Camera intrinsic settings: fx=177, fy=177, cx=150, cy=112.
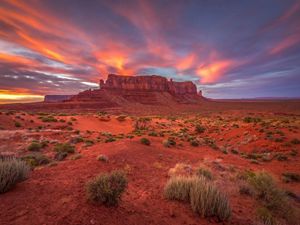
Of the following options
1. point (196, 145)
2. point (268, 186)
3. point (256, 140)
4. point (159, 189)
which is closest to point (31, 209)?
point (159, 189)

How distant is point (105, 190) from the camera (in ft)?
11.8

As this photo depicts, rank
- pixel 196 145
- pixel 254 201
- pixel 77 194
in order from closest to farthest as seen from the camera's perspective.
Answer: pixel 77 194 → pixel 254 201 → pixel 196 145

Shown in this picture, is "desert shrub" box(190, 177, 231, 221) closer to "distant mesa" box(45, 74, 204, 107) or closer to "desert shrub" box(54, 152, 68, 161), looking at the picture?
"desert shrub" box(54, 152, 68, 161)

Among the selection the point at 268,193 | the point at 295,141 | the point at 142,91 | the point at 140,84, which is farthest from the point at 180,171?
the point at 140,84

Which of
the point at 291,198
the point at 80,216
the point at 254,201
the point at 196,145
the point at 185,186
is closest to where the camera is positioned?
the point at 80,216

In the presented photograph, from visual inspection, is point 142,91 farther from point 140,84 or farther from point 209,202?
point 209,202

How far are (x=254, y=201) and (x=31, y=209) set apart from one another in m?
5.69

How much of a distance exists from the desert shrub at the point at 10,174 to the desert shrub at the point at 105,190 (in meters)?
1.87

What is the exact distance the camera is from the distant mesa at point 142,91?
11010 centimetres

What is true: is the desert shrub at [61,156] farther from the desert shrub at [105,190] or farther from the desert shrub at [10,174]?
the desert shrub at [105,190]

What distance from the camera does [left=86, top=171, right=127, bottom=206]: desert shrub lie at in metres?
3.61

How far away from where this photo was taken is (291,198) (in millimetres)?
6129

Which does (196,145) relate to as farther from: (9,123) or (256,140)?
(9,123)

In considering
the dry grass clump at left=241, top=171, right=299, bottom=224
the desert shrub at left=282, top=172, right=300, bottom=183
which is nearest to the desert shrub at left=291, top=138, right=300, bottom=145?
the desert shrub at left=282, top=172, right=300, bottom=183
